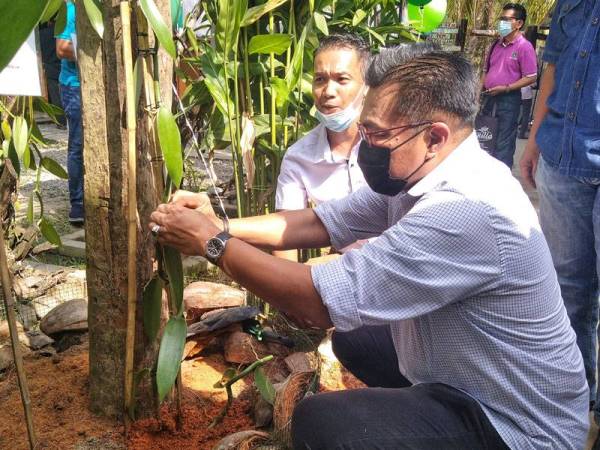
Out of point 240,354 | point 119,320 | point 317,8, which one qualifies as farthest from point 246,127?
point 119,320

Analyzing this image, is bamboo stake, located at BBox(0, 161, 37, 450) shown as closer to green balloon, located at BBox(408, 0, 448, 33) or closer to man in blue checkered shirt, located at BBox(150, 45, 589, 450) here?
man in blue checkered shirt, located at BBox(150, 45, 589, 450)

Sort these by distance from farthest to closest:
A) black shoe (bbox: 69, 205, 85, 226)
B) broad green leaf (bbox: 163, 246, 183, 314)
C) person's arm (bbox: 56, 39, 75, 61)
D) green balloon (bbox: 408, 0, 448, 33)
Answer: black shoe (bbox: 69, 205, 85, 226)
person's arm (bbox: 56, 39, 75, 61)
green balloon (bbox: 408, 0, 448, 33)
broad green leaf (bbox: 163, 246, 183, 314)

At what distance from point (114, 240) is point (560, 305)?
1168 mm

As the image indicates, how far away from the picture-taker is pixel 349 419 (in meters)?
1.34

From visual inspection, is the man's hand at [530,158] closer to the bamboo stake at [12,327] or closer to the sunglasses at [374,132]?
the sunglasses at [374,132]

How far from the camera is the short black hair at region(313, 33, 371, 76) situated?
2.48 metres

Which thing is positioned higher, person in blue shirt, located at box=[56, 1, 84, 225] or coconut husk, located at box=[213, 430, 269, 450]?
person in blue shirt, located at box=[56, 1, 84, 225]

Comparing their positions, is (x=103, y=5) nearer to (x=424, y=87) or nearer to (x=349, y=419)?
(x=424, y=87)

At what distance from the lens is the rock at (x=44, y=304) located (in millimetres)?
2781

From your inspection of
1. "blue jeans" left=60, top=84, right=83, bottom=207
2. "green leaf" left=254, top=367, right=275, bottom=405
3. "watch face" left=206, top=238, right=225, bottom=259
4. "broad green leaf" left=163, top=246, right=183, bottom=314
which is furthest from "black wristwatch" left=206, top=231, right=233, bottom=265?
"blue jeans" left=60, top=84, right=83, bottom=207

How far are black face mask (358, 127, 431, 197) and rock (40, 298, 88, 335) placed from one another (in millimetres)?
1431

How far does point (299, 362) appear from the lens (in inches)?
88.7

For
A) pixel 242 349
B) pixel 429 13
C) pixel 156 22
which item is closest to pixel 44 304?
pixel 242 349

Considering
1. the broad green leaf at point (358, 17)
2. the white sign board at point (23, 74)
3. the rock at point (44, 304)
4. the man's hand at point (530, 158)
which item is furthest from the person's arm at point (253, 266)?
the broad green leaf at point (358, 17)
